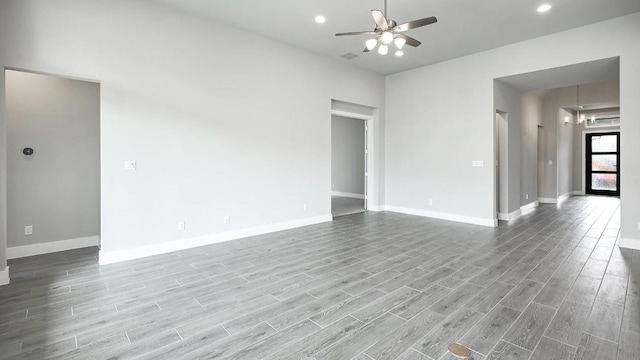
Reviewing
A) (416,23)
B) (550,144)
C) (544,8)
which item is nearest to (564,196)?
(550,144)

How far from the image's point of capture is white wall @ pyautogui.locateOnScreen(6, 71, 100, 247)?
4.01 m

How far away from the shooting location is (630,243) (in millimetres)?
4426

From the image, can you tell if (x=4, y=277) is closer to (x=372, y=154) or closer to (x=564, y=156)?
(x=372, y=154)

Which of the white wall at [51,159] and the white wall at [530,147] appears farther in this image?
the white wall at [530,147]

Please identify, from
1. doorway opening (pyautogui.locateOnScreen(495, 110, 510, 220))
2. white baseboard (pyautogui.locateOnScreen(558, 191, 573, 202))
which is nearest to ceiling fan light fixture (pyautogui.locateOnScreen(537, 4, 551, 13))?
doorway opening (pyautogui.locateOnScreen(495, 110, 510, 220))

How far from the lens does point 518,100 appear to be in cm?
705

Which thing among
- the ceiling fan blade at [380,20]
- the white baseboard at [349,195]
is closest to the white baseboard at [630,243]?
the ceiling fan blade at [380,20]

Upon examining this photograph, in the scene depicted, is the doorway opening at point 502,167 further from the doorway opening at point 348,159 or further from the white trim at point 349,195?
the white trim at point 349,195

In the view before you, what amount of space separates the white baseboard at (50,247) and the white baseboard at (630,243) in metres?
8.04

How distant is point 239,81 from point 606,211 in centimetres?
945

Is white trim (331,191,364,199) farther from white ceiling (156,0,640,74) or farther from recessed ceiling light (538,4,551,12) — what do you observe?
recessed ceiling light (538,4,551,12)

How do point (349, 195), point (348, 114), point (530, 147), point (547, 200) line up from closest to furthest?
1. point (348, 114)
2. point (530, 147)
3. point (547, 200)
4. point (349, 195)

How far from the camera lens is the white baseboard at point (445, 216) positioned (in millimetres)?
6035

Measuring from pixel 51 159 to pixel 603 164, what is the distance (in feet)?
53.1
